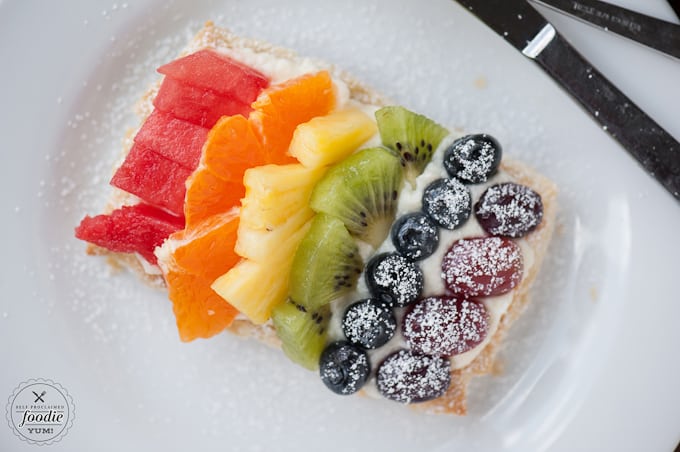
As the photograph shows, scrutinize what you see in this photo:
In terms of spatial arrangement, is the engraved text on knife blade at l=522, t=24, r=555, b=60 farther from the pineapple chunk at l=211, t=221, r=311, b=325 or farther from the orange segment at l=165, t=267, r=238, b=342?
the orange segment at l=165, t=267, r=238, b=342

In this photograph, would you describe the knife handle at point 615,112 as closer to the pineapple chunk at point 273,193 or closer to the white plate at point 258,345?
the white plate at point 258,345

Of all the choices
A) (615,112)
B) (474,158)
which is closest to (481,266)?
(474,158)

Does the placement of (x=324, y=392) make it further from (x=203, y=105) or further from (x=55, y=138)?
(x=55, y=138)

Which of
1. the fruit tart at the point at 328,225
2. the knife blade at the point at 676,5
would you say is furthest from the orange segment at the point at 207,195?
the knife blade at the point at 676,5

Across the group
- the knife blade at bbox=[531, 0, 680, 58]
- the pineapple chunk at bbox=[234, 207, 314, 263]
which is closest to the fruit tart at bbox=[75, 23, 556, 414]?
the pineapple chunk at bbox=[234, 207, 314, 263]

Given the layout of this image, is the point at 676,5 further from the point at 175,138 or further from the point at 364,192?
the point at 175,138

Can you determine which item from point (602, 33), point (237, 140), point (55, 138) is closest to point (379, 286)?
point (237, 140)
